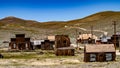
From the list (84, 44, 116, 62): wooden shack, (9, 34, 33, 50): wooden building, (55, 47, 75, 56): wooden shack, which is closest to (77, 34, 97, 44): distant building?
(9, 34, 33, 50): wooden building

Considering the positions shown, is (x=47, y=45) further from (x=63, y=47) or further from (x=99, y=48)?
(x=99, y=48)

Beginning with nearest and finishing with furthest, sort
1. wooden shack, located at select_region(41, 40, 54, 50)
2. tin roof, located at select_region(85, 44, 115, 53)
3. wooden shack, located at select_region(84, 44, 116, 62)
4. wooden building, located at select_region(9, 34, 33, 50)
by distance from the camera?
wooden shack, located at select_region(84, 44, 116, 62) < tin roof, located at select_region(85, 44, 115, 53) < wooden building, located at select_region(9, 34, 33, 50) < wooden shack, located at select_region(41, 40, 54, 50)

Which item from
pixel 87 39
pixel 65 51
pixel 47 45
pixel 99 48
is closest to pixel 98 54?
pixel 99 48

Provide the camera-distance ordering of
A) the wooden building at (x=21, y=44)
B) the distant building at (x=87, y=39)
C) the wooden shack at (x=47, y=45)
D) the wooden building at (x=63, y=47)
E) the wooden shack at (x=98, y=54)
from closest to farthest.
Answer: the wooden shack at (x=98, y=54)
the wooden building at (x=63, y=47)
the wooden building at (x=21, y=44)
the wooden shack at (x=47, y=45)
the distant building at (x=87, y=39)

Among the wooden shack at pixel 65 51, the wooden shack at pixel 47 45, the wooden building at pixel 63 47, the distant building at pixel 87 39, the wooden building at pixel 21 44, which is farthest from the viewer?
the distant building at pixel 87 39

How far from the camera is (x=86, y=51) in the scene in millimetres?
64625

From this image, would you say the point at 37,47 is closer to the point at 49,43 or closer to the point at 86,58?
the point at 49,43

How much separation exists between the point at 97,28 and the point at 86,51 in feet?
373

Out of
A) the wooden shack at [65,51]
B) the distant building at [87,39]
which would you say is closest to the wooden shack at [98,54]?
the wooden shack at [65,51]

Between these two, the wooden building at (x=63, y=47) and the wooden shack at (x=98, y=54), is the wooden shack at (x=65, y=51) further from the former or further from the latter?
the wooden shack at (x=98, y=54)

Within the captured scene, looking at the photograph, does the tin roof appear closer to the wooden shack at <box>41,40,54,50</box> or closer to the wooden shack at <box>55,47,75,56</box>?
the wooden shack at <box>55,47,75,56</box>

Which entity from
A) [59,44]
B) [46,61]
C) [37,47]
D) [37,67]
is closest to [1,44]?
[37,47]

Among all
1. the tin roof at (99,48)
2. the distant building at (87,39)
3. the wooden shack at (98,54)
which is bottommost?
the wooden shack at (98,54)

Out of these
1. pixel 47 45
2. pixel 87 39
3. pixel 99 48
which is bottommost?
pixel 47 45
